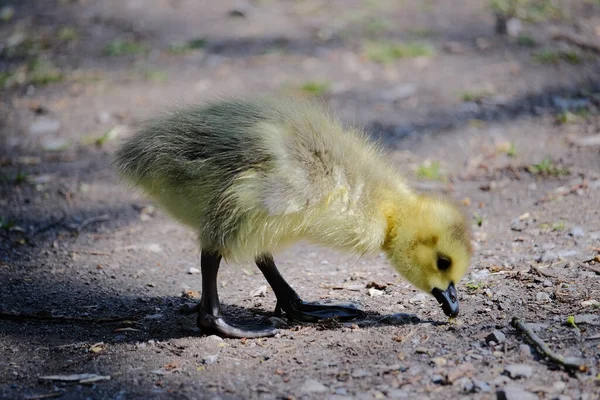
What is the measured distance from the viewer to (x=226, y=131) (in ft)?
11.1

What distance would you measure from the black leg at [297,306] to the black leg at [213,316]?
8.5 inches

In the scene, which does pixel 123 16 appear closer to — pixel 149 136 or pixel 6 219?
pixel 6 219

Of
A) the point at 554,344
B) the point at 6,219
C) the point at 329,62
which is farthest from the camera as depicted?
the point at 329,62

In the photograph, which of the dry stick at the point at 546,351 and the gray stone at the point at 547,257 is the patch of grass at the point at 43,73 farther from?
the dry stick at the point at 546,351

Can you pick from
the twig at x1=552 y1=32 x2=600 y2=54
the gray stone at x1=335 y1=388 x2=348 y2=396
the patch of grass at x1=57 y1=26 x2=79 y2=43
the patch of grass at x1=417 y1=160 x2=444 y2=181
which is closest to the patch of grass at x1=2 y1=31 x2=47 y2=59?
the patch of grass at x1=57 y1=26 x2=79 y2=43

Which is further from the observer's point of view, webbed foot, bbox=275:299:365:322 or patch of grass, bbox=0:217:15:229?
patch of grass, bbox=0:217:15:229

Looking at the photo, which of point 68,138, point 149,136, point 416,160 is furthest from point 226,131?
point 68,138

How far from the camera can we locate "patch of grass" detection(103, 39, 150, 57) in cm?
866

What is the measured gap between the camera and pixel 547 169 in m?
5.45

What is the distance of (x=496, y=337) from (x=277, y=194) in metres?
1.10

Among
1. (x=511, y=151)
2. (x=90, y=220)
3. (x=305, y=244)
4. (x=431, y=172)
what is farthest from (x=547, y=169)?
(x=90, y=220)

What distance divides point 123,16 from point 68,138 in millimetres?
3377

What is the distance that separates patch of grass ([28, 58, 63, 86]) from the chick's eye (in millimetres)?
5765

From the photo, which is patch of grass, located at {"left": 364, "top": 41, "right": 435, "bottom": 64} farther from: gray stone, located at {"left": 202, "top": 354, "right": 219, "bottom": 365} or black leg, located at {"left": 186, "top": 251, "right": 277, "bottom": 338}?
gray stone, located at {"left": 202, "top": 354, "right": 219, "bottom": 365}
